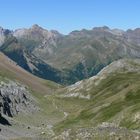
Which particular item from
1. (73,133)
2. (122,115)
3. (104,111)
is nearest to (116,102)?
(104,111)

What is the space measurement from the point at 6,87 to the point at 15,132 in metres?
65.7

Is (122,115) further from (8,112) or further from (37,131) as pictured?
(8,112)

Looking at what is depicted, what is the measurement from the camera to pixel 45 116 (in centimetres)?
19612

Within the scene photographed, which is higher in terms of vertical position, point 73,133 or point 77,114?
point 73,133

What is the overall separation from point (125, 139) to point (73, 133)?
10.7m

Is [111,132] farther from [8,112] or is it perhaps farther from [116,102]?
[8,112]

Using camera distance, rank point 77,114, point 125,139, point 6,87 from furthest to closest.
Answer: point 6,87, point 77,114, point 125,139

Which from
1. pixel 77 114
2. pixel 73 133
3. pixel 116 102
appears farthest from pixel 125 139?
pixel 77 114

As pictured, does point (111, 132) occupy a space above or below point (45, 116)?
above

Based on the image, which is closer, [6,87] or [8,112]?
[8,112]

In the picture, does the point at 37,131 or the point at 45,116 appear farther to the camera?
the point at 45,116

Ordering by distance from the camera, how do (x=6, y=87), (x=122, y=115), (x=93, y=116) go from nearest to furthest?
(x=122, y=115)
(x=93, y=116)
(x=6, y=87)

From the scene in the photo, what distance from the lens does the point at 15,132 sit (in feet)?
417

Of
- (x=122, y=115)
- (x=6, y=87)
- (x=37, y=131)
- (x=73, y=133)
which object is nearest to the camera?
(x=73, y=133)
